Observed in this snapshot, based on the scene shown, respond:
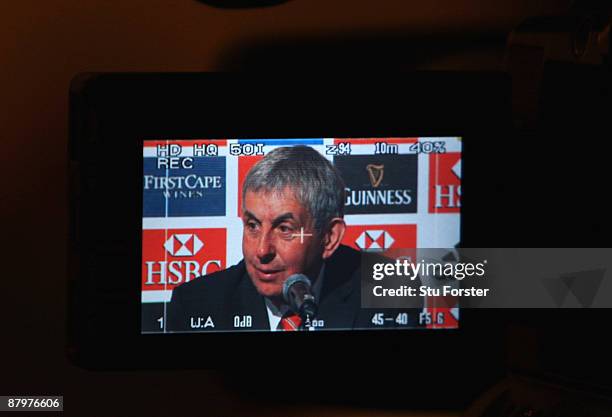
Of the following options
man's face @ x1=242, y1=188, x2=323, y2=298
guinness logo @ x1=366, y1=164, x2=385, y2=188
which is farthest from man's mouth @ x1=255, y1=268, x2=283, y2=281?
guinness logo @ x1=366, y1=164, x2=385, y2=188

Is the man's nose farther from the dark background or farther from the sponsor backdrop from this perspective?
the dark background

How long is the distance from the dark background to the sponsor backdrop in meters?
0.07

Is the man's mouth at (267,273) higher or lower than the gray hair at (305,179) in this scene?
lower

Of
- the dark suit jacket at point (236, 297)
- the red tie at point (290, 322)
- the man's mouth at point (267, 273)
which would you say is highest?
the man's mouth at point (267, 273)

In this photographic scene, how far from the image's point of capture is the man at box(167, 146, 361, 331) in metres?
0.71

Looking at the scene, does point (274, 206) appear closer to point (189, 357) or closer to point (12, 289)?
point (189, 357)

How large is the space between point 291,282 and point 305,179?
0.30 ft

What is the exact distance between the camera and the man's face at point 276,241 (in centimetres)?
71

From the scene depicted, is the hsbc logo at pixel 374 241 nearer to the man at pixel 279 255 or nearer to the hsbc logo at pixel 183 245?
the man at pixel 279 255

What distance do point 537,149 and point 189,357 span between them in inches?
14.5

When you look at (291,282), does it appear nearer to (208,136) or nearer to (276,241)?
(276,241)

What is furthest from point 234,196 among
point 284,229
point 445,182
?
point 445,182

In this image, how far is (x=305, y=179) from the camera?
2.34ft

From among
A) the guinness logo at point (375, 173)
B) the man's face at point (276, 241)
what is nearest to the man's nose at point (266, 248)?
the man's face at point (276, 241)
